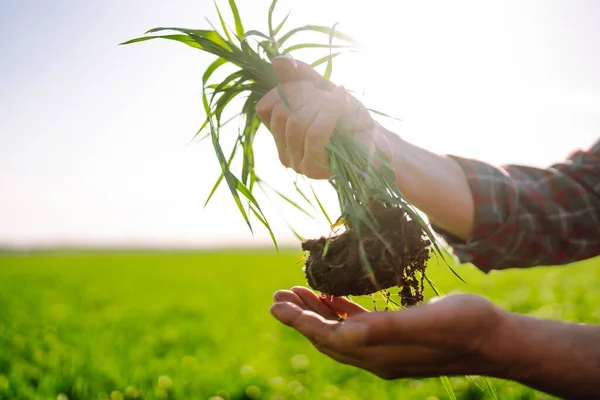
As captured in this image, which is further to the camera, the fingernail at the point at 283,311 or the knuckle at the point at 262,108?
the knuckle at the point at 262,108

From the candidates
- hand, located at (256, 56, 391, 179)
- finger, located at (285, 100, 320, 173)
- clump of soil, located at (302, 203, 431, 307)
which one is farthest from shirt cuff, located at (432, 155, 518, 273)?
finger, located at (285, 100, 320, 173)

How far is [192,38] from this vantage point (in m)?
1.71

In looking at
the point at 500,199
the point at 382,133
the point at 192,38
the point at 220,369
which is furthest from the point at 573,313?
the point at 192,38

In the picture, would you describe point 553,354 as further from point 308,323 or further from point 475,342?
point 308,323

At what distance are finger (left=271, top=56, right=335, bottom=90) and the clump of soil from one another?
0.45 m

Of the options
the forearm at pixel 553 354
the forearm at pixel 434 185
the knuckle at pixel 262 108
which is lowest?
the forearm at pixel 553 354

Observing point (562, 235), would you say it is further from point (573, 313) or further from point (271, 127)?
point (573, 313)

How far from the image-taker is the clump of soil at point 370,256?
1489 mm

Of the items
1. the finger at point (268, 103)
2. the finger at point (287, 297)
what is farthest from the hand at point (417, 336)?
the finger at point (268, 103)

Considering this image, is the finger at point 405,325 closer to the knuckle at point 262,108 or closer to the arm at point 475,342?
the arm at point 475,342

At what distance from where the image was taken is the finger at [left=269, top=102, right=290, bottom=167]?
156 centimetres

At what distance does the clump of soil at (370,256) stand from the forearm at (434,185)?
0.14m

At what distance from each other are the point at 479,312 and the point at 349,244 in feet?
1.65

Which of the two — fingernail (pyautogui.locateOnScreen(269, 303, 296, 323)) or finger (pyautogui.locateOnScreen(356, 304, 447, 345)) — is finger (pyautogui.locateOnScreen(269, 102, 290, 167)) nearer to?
fingernail (pyautogui.locateOnScreen(269, 303, 296, 323))
